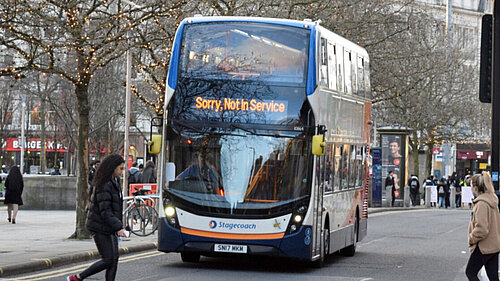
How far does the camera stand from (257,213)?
15461mm

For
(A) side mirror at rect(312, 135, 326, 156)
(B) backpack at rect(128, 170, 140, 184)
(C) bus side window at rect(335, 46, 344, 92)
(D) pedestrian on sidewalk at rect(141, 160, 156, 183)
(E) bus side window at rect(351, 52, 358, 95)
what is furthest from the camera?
(B) backpack at rect(128, 170, 140, 184)

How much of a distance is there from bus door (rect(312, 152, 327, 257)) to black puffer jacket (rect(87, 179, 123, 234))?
16.7 ft

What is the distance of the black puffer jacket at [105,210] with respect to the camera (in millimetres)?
11195

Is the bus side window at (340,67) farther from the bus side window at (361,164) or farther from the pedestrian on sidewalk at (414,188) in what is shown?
the pedestrian on sidewalk at (414,188)

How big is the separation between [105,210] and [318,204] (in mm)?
5529

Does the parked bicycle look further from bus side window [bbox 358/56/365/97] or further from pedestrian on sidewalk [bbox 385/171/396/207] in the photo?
pedestrian on sidewalk [bbox 385/171/396/207]

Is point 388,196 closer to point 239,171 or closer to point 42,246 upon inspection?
point 42,246

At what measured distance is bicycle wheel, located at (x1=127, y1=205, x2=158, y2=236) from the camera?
927 inches

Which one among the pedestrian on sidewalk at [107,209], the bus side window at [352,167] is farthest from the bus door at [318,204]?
the pedestrian on sidewalk at [107,209]

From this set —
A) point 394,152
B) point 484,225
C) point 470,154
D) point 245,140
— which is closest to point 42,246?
point 245,140

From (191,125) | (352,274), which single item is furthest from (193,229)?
(352,274)

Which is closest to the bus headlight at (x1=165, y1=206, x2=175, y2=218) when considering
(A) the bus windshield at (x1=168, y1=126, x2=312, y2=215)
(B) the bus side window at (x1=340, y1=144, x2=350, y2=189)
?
(A) the bus windshield at (x1=168, y1=126, x2=312, y2=215)

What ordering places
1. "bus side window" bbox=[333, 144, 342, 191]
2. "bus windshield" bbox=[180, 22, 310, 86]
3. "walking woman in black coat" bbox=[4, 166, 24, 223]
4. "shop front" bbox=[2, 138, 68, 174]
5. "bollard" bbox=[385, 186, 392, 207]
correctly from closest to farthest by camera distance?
1. "bus windshield" bbox=[180, 22, 310, 86]
2. "bus side window" bbox=[333, 144, 342, 191]
3. "walking woman in black coat" bbox=[4, 166, 24, 223]
4. "bollard" bbox=[385, 186, 392, 207]
5. "shop front" bbox=[2, 138, 68, 174]

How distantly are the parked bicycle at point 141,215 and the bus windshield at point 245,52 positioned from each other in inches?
309
